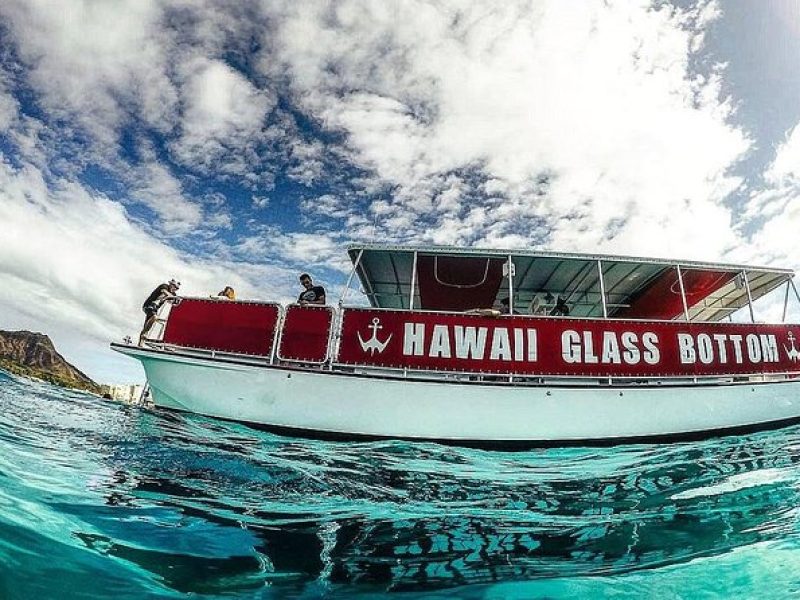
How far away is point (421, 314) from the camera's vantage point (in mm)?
7785

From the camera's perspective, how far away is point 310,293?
850 cm

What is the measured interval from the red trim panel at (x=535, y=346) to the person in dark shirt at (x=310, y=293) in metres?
0.87

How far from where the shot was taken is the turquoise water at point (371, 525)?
8.25 feet

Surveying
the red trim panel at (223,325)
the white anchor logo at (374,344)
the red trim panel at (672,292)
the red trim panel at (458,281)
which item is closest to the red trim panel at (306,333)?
the red trim panel at (223,325)

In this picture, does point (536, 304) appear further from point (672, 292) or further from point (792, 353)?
point (792, 353)

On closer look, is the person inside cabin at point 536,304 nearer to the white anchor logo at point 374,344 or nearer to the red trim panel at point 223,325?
the white anchor logo at point 374,344

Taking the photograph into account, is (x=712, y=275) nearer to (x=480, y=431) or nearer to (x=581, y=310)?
(x=581, y=310)

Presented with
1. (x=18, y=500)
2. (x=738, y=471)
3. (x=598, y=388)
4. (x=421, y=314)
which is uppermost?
(x=421, y=314)

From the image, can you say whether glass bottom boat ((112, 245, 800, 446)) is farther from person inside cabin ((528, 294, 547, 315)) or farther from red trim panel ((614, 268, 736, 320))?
person inside cabin ((528, 294, 547, 315))

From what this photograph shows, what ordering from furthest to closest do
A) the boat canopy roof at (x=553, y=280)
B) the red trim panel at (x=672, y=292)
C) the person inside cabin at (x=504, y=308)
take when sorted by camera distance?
the red trim panel at (x=672, y=292) < the boat canopy roof at (x=553, y=280) < the person inside cabin at (x=504, y=308)

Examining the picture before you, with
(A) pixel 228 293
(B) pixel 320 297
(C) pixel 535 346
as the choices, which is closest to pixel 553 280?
(C) pixel 535 346

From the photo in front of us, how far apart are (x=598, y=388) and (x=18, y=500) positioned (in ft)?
24.0

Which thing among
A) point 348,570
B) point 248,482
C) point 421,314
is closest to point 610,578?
point 348,570

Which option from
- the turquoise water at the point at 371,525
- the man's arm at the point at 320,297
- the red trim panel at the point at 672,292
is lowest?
the turquoise water at the point at 371,525
